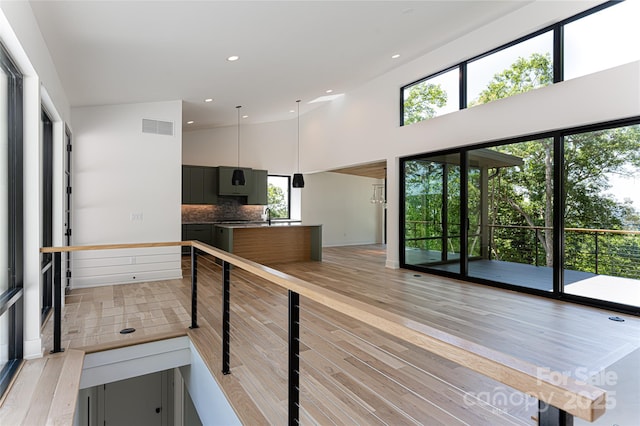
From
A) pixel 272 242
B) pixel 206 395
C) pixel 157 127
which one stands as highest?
pixel 157 127

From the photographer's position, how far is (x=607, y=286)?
13.1ft

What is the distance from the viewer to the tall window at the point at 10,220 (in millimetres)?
2445

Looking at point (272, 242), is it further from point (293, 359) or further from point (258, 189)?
point (293, 359)

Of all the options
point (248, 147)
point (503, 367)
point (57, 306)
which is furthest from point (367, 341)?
point (248, 147)

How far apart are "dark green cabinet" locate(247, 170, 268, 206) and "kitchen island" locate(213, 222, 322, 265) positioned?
2.00m

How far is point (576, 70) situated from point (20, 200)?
5.82 metres

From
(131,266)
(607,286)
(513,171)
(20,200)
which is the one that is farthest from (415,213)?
(20,200)

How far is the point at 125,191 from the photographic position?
5.32 meters

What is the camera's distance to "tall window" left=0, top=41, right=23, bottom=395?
2.45 metres

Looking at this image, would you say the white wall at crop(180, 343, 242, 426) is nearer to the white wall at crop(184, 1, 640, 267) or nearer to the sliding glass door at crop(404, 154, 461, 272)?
the sliding glass door at crop(404, 154, 461, 272)

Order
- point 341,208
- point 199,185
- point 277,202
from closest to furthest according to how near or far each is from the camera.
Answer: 1. point 199,185
2. point 277,202
3. point 341,208

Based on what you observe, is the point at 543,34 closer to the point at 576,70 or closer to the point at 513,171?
the point at 576,70

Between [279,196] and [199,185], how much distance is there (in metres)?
2.58

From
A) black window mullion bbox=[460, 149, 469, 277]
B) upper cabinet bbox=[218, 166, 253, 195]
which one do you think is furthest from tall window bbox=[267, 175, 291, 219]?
black window mullion bbox=[460, 149, 469, 277]
